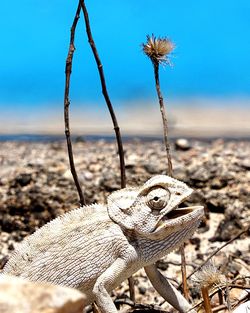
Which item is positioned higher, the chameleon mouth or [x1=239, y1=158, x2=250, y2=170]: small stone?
the chameleon mouth

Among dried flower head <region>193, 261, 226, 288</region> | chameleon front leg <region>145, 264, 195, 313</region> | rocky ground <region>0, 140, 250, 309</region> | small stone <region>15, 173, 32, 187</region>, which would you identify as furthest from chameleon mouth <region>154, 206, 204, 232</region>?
small stone <region>15, 173, 32, 187</region>

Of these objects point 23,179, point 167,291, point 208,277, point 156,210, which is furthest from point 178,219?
point 23,179

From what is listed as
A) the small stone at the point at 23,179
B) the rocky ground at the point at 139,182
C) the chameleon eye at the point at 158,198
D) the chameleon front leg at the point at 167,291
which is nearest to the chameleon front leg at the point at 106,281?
the chameleon eye at the point at 158,198

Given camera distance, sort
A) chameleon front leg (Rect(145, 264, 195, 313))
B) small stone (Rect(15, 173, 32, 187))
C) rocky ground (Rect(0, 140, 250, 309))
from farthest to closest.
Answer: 1. small stone (Rect(15, 173, 32, 187))
2. rocky ground (Rect(0, 140, 250, 309))
3. chameleon front leg (Rect(145, 264, 195, 313))

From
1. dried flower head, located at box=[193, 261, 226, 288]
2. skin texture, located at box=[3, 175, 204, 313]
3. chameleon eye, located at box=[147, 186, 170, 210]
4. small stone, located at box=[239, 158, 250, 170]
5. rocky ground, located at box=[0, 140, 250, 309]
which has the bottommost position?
rocky ground, located at box=[0, 140, 250, 309]

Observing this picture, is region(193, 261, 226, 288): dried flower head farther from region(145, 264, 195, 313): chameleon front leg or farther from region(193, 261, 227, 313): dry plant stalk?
region(145, 264, 195, 313): chameleon front leg

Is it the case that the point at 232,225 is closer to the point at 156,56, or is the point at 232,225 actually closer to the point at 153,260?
the point at 156,56

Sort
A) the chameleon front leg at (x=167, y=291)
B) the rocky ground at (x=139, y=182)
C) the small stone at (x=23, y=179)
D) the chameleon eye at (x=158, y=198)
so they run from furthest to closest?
the small stone at (x=23, y=179) < the rocky ground at (x=139, y=182) < the chameleon front leg at (x=167, y=291) < the chameleon eye at (x=158, y=198)

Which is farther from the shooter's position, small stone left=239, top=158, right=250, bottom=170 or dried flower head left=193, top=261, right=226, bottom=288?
small stone left=239, top=158, right=250, bottom=170

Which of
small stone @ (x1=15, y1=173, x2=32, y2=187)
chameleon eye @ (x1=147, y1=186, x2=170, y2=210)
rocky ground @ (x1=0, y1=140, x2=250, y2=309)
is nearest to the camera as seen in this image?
chameleon eye @ (x1=147, y1=186, x2=170, y2=210)

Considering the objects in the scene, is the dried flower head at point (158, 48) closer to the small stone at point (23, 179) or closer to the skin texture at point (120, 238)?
the skin texture at point (120, 238)
